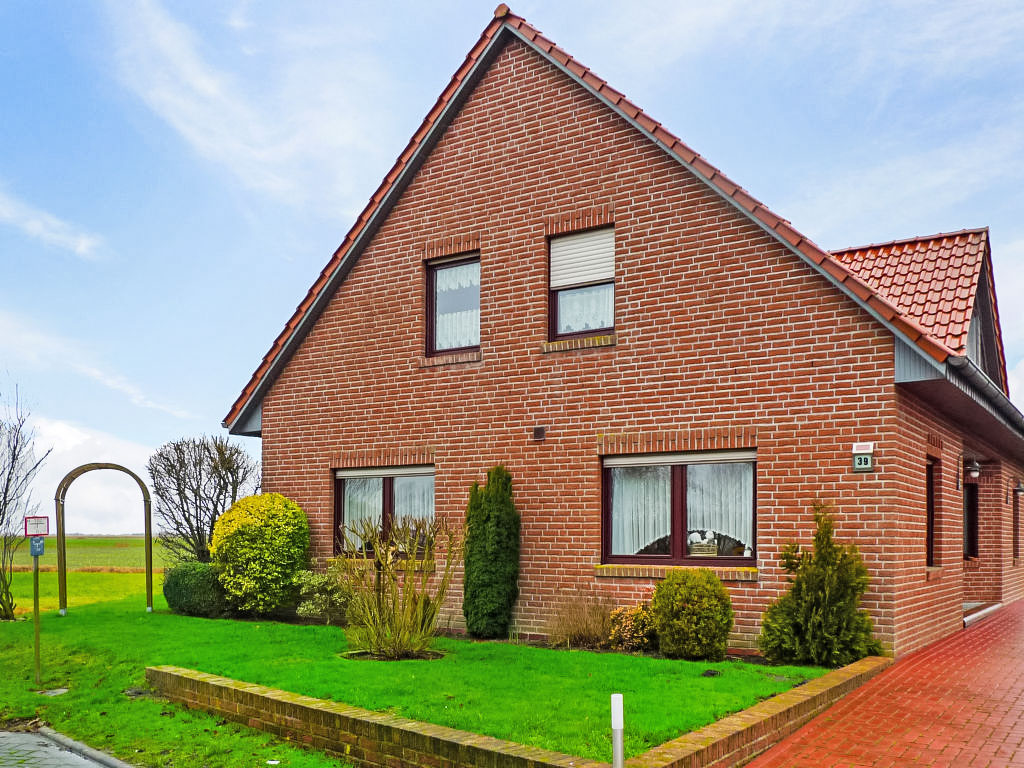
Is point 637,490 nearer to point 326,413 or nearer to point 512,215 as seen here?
point 512,215

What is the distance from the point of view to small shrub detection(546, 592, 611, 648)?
1245cm

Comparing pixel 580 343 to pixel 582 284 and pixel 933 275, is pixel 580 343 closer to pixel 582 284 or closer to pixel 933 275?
pixel 582 284

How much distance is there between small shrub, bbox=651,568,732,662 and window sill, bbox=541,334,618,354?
12.3ft

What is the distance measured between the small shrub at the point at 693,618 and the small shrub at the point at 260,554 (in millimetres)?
7363

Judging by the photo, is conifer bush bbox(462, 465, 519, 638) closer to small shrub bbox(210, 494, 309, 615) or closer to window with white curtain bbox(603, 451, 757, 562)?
window with white curtain bbox(603, 451, 757, 562)

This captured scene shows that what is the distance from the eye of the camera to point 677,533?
513 inches

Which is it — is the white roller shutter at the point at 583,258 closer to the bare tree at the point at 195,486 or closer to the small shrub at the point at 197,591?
the small shrub at the point at 197,591

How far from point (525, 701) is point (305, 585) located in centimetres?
805

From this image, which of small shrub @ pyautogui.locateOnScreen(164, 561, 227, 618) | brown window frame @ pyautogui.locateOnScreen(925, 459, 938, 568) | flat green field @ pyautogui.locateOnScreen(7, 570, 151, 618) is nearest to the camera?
brown window frame @ pyautogui.locateOnScreen(925, 459, 938, 568)

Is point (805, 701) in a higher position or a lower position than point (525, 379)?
lower

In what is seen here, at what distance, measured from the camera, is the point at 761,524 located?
39.9ft

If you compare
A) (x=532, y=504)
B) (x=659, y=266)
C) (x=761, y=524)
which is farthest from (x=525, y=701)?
(x=659, y=266)

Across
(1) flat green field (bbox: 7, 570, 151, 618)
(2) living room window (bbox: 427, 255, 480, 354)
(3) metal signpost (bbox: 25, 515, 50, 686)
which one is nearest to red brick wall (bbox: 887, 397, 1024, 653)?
(2) living room window (bbox: 427, 255, 480, 354)

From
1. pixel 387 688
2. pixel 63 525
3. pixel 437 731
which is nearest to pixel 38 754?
pixel 387 688
